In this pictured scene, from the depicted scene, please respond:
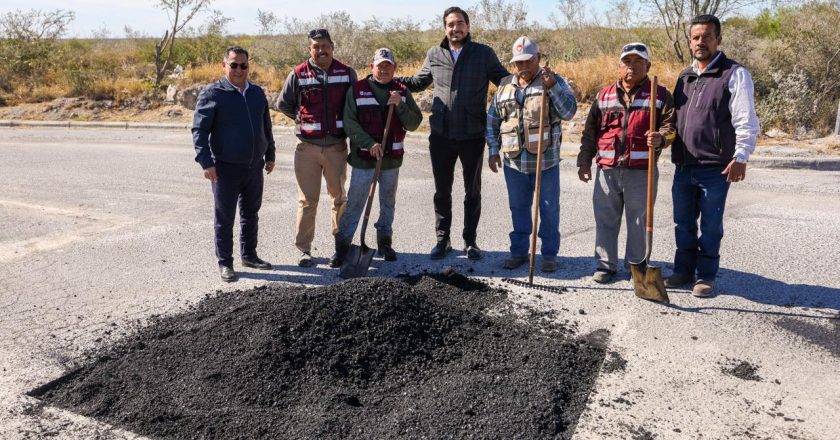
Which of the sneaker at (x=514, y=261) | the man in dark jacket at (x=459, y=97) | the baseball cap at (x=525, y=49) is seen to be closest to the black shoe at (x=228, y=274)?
the man in dark jacket at (x=459, y=97)

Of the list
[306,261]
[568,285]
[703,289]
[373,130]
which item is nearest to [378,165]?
[373,130]

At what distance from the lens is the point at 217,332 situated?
14.2 ft

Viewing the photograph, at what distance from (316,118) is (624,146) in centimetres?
257

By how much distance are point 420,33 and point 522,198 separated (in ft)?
59.9

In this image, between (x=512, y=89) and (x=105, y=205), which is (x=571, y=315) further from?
(x=105, y=205)

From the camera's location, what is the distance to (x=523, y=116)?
553cm

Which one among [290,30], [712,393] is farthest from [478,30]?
[712,393]

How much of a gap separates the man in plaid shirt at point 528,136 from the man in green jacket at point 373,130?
733mm

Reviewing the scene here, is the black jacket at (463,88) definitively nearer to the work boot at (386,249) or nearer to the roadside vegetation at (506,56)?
the work boot at (386,249)

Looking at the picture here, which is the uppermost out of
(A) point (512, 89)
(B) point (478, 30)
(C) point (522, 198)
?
(B) point (478, 30)

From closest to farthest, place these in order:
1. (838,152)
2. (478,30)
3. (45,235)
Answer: (45,235)
(838,152)
(478,30)

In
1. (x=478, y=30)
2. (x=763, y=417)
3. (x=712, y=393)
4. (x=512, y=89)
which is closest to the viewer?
(x=763, y=417)

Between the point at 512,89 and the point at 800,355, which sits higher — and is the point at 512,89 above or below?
above

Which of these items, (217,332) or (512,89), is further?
(512,89)
